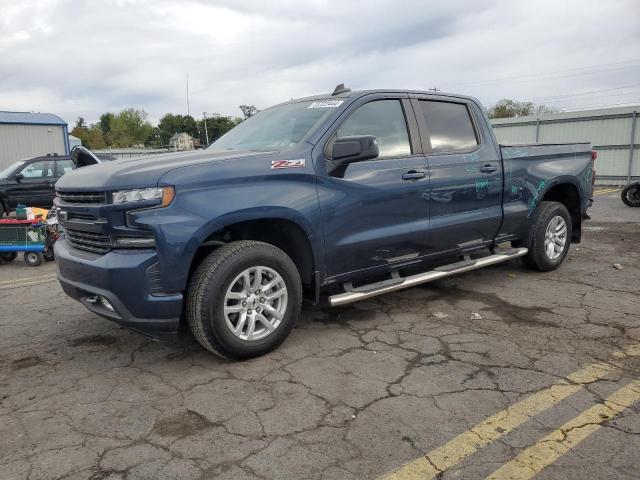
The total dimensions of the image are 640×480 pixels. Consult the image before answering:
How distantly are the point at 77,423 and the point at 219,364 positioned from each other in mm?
1008

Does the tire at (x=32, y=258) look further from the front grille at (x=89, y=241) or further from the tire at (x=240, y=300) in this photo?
the tire at (x=240, y=300)

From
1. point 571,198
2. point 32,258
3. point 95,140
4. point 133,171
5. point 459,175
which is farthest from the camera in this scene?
point 95,140

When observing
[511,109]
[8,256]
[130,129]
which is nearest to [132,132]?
[130,129]

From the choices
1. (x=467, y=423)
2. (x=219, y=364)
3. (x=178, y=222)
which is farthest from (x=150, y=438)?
(x=467, y=423)

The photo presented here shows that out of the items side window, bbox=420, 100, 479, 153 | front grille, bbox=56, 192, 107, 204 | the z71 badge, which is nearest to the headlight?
front grille, bbox=56, 192, 107, 204

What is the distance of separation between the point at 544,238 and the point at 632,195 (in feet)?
26.9

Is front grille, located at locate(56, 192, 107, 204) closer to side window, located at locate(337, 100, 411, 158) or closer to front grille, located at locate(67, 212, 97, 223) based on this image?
front grille, located at locate(67, 212, 97, 223)

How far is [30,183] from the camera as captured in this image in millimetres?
12148

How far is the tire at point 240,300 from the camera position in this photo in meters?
3.36

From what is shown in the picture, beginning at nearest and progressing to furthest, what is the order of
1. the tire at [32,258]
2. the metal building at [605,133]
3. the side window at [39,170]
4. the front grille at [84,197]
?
the front grille at [84,197]
the tire at [32,258]
the side window at [39,170]
the metal building at [605,133]

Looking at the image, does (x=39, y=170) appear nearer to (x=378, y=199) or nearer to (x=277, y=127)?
(x=277, y=127)

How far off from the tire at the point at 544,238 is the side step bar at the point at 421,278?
0.67 feet

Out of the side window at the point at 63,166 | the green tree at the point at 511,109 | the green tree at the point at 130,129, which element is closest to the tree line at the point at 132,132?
the green tree at the point at 130,129

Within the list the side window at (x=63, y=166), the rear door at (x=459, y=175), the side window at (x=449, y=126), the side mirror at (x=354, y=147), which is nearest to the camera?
the side mirror at (x=354, y=147)
